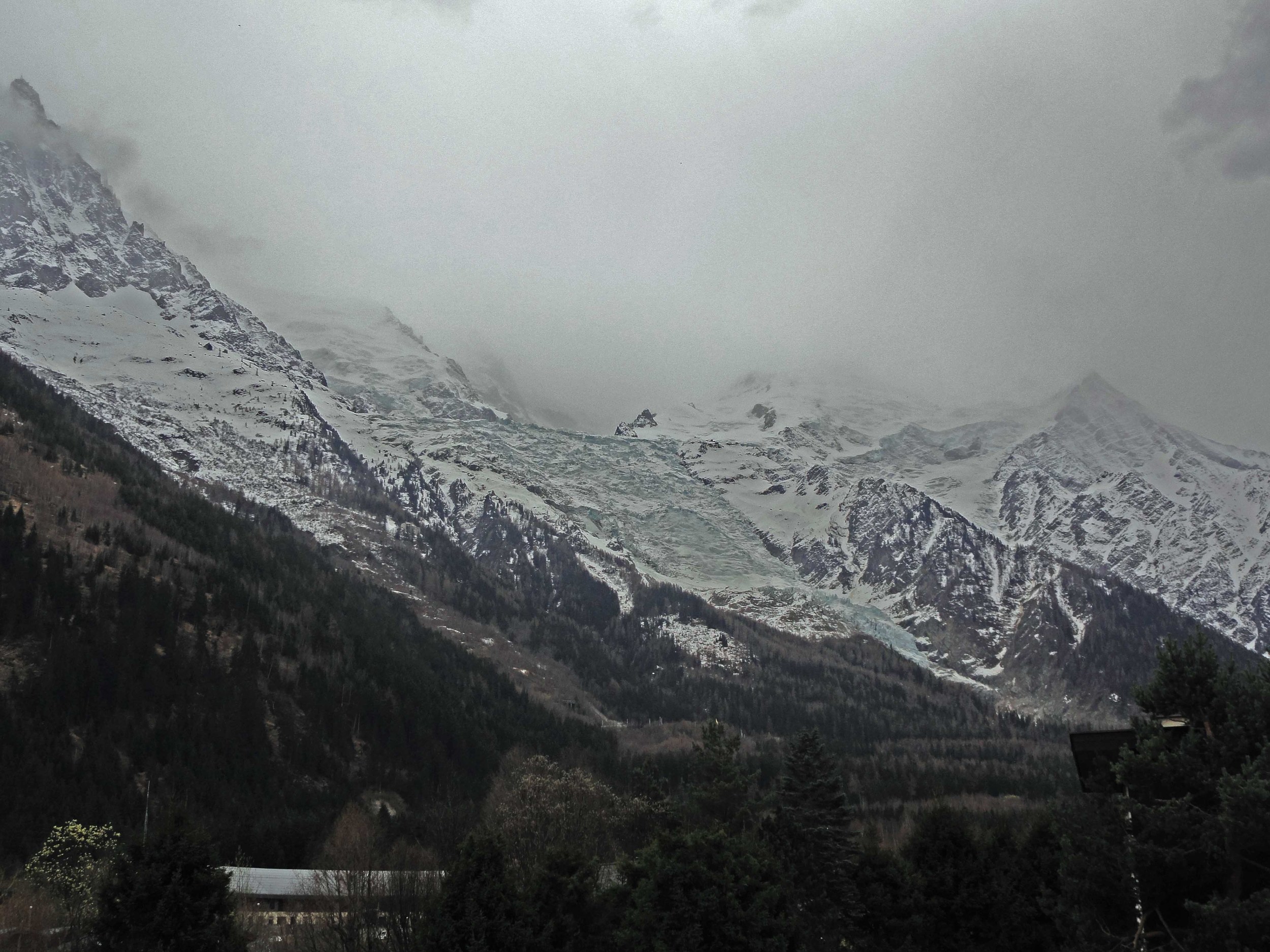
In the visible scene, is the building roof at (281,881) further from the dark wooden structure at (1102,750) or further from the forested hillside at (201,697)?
the dark wooden structure at (1102,750)

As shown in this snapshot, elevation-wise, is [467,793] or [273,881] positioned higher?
[273,881]

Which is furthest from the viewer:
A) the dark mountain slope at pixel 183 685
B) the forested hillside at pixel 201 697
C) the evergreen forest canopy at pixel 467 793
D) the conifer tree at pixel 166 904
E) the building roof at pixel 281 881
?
the dark mountain slope at pixel 183 685

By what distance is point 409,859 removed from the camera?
6238 cm

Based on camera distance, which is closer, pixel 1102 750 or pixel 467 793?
pixel 1102 750

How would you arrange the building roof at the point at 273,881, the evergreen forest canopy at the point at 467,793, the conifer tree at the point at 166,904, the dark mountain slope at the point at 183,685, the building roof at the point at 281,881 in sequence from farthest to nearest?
the dark mountain slope at the point at 183,685 → the building roof at the point at 273,881 → the building roof at the point at 281,881 → the conifer tree at the point at 166,904 → the evergreen forest canopy at the point at 467,793

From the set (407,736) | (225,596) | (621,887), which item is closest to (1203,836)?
(621,887)

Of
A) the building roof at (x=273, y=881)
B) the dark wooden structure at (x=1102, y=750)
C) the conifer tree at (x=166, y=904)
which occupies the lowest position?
the building roof at (x=273, y=881)

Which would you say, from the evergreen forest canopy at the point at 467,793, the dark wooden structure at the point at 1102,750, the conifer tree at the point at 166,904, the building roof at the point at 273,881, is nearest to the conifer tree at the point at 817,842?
the evergreen forest canopy at the point at 467,793

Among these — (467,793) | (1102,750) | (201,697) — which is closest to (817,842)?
(1102,750)

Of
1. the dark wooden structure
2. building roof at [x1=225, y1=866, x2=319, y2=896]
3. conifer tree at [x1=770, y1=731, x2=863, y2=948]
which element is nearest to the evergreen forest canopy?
conifer tree at [x1=770, y1=731, x2=863, y2=948]

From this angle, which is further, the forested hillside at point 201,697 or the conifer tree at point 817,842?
the forested hillside at point 201,697

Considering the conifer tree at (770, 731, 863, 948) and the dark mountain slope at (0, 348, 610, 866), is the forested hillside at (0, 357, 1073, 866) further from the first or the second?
the conifer tree at (770, 731, 863, 948)

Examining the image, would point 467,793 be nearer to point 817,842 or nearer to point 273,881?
point 273,881

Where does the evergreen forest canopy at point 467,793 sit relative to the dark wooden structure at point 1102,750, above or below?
below
